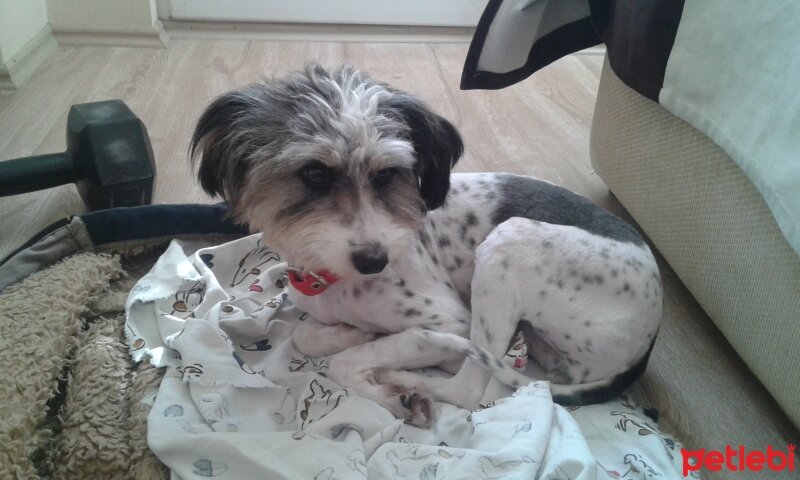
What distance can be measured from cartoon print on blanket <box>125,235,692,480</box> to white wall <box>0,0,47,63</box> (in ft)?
7.45

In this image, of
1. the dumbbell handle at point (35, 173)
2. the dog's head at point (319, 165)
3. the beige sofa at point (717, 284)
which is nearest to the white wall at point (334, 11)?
the dumbbell handle at point (35, 173)

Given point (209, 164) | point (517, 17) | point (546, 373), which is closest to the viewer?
point (209, 164)

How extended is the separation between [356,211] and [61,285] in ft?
3.34

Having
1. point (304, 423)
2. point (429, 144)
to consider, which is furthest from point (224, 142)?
point (304, 423)

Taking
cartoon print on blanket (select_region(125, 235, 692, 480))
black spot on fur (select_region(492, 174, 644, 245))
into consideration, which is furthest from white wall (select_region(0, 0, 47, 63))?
black spot on fur (select_region(492, 174, 644, 245))

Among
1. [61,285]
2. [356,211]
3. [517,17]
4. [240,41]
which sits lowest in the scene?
[240,41]

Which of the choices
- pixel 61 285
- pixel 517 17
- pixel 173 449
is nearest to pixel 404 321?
pixel 173 449

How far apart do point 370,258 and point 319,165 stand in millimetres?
254

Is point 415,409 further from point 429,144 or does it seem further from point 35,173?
point 35,173

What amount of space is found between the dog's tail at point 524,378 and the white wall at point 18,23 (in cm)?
310

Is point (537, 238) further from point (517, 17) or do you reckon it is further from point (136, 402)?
point (136, 402)

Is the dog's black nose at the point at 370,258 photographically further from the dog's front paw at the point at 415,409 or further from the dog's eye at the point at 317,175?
the dog's front paw at the point at 415,409

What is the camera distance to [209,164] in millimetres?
1591

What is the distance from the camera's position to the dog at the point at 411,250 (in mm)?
1490
